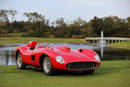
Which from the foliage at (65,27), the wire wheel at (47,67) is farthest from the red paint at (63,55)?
the foliage at (65,27)

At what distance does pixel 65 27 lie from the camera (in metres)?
109

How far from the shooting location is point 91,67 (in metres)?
7.02

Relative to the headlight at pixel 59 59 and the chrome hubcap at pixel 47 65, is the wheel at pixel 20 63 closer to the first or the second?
the chrome hubcap at pixel 47 65

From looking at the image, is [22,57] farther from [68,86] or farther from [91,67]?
[68,86]

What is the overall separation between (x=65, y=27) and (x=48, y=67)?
102 metres

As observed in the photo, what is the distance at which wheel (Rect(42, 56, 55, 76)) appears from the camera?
6852 mm

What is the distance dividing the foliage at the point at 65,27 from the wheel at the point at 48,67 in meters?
85.6

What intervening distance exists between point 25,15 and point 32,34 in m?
15.1

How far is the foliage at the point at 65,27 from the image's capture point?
9575 centimetres

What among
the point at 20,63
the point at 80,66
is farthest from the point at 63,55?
the point at 20,63

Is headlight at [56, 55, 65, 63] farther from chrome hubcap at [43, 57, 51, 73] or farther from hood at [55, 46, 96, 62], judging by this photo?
chrome hubcap at [43, 57, 51, 73]

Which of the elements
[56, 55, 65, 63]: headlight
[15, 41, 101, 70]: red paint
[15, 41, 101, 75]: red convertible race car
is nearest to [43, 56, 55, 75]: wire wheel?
[15, 41, 101, 75]: red convertible race car

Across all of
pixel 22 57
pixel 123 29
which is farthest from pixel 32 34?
pixel 22 57

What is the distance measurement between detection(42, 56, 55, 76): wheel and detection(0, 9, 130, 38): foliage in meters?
85.6
